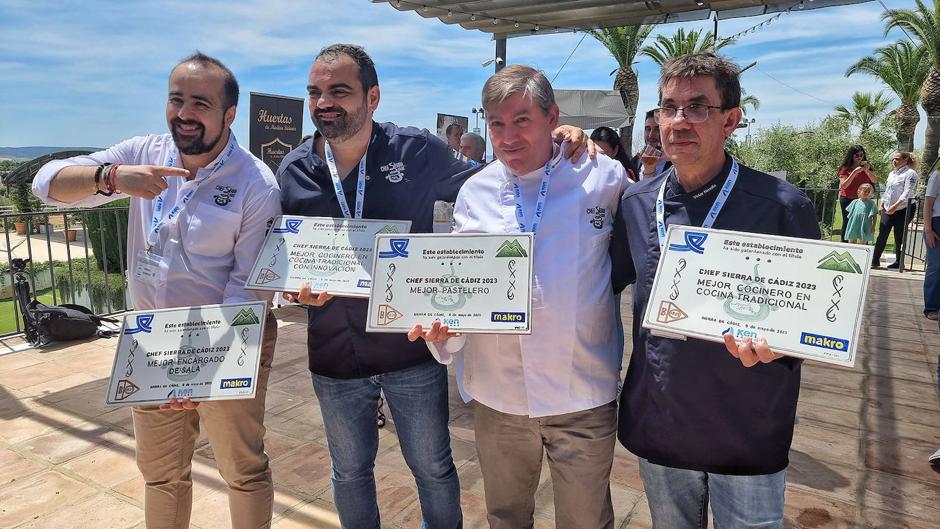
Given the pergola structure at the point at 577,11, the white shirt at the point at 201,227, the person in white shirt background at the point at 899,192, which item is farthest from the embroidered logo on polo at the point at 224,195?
the person in white shirt background at the point at 899,192

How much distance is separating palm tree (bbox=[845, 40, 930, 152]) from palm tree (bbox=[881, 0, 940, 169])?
294 cm

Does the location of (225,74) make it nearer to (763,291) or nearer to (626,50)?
(763,291)

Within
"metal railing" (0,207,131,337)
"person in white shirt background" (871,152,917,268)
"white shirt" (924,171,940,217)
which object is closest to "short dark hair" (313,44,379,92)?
"metal railing" (0,207,131,337)

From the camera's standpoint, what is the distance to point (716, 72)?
5.54 feet

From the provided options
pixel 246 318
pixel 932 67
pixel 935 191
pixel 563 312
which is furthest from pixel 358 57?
pixel 932 67

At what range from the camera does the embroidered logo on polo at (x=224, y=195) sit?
6.91ft

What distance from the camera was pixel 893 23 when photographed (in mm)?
23297

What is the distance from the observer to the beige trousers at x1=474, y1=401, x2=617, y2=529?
1955 millimetres

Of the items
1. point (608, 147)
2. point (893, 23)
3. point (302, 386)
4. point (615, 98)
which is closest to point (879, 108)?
point (893, 23)

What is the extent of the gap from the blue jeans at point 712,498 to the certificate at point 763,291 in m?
0.47

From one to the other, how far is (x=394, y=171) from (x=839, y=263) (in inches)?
60.7

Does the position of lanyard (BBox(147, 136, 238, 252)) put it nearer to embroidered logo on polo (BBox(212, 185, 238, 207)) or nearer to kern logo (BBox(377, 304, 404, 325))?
embroidered logo on polo (BBox(212, 185, 238, 207))

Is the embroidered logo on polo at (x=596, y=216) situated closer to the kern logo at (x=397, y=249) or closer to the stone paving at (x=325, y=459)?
the kern logo at (x=397, y=249)

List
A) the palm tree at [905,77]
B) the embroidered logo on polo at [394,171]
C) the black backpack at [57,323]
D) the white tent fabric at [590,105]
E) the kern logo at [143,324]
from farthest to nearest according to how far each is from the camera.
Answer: the palm tree at [905,77] < the white tent fabric at [590,105] < the black backpack at [57,323] < the embroidered logo on polo at [394,171] < the kern logo at [143,324]
